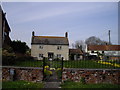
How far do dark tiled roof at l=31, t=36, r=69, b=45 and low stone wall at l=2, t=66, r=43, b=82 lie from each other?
90.1 ft

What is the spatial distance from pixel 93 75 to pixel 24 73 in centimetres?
372

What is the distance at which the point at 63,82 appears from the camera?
859cm

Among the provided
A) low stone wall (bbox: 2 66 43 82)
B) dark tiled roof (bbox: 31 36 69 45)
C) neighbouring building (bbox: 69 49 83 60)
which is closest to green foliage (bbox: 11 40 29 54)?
dark tiled roof (bbox: 31 36 69 45)

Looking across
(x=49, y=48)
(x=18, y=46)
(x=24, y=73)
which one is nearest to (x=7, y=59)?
(x=24, y=73)

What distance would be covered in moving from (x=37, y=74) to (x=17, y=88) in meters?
1.80

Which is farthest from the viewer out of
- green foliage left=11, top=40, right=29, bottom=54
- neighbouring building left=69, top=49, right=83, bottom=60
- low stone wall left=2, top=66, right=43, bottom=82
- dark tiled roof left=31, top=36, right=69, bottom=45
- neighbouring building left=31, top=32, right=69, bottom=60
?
dark tiled roof left=31, top=36, right=69, bottom=45

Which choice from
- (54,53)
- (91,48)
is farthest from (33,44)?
(91,48)

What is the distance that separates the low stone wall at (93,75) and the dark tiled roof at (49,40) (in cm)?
2785

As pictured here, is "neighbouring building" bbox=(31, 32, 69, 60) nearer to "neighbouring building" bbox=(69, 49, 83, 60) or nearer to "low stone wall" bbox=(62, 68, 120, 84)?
"neighbouring building" bbox=(69, 49, 83, 60)

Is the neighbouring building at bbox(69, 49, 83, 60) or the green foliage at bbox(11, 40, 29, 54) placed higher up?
the green foliage at bbox(11, 40, 29, 54)

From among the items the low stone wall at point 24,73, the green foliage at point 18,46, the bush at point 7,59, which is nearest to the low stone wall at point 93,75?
the low stone wall at point 24,73

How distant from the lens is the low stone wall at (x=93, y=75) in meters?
8.65

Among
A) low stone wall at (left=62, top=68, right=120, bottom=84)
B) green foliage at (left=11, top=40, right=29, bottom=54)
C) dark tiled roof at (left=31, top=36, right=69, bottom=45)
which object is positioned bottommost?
low stone wall at (left=62, top=68, right=120, bottom=84)

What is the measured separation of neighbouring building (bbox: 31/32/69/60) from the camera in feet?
118
